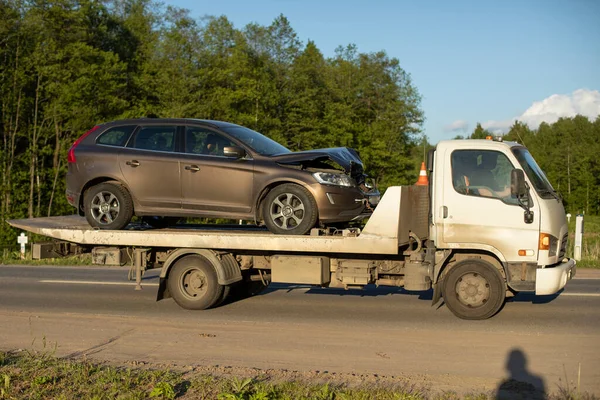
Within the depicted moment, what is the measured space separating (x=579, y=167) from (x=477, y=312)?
8952 cm

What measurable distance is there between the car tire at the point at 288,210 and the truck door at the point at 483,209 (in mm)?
1736

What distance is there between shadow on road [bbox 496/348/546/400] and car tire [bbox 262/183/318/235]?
3349mm

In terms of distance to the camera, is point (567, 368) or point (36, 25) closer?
point (567, 368)

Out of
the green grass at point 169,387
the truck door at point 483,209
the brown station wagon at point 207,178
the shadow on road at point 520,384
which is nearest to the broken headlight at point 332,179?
the brown station wagon at point 207,178

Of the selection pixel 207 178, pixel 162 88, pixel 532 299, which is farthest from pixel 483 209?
pixel 162 88

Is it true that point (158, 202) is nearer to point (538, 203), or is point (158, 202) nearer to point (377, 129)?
point (538, 203)

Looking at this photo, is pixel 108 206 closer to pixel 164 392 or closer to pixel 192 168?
pixel 192 168

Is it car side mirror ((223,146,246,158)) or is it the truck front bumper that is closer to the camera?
the truck front bumper

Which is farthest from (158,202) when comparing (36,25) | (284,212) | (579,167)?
(579,167)

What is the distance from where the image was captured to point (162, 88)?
45906 millimetres

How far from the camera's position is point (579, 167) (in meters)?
92.1

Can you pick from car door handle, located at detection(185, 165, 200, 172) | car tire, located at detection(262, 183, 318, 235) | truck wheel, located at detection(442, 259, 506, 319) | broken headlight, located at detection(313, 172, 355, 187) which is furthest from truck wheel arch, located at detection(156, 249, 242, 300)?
truck wheel, located at detection(442, 259, 506, 319)

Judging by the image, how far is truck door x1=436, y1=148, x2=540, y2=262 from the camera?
29.2 ft

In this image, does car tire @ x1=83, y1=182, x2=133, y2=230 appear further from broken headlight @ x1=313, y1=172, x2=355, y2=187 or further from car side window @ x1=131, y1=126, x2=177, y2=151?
broken headlight @ x1=313, y1=172, x2=355, y2=187
